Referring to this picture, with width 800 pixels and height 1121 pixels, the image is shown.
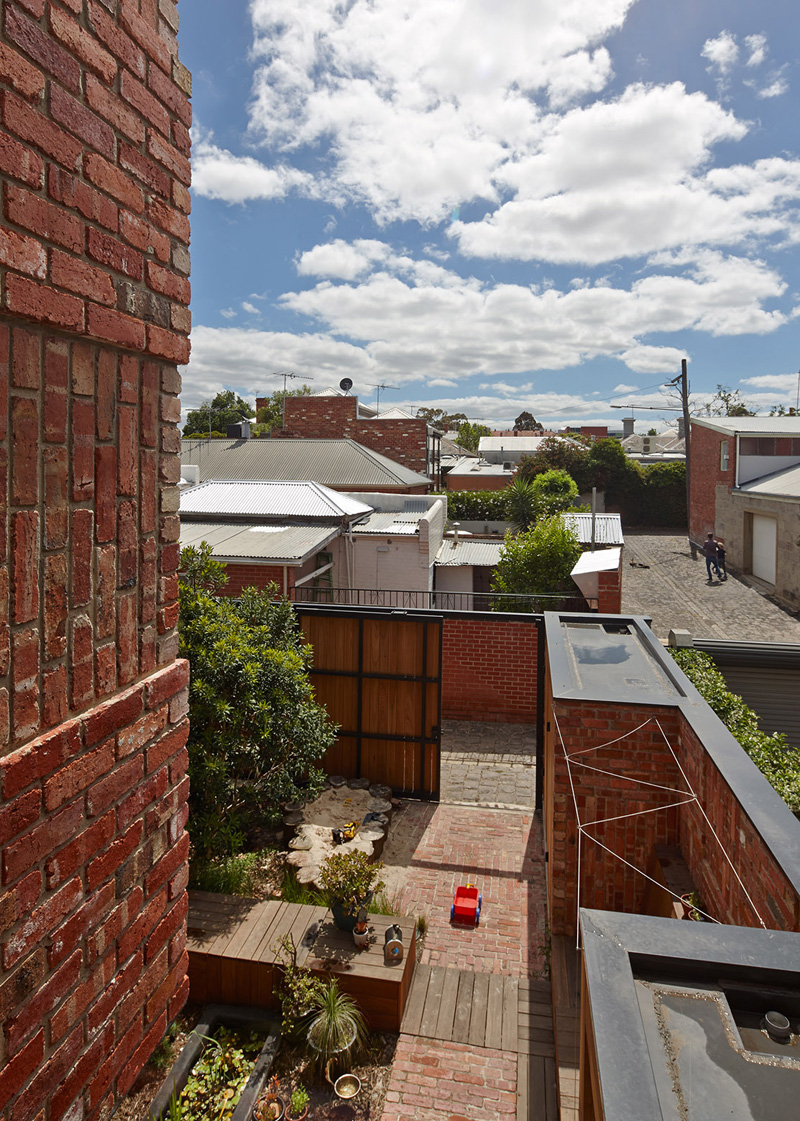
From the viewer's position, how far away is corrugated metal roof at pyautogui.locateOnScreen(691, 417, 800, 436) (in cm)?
2456

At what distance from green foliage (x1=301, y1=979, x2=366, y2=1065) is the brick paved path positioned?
342 millimetres

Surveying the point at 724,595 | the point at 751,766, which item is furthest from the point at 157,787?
the point at 724,595

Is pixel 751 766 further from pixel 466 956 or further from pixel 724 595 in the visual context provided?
pixel 724 595

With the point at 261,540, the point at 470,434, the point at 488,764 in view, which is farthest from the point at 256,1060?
the point at 470,434

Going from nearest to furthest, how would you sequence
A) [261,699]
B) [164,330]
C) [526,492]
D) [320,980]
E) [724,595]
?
[164,330]
[320,980]
[261,699]
[724,595]
[526,492]

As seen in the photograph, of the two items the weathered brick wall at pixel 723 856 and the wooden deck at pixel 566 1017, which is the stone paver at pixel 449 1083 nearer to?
the wooden deck at pixel 566 1017

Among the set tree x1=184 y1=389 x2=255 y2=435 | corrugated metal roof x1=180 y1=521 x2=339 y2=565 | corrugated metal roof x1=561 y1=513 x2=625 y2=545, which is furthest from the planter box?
tree x1=184 y1=389 x2=255 y2=435

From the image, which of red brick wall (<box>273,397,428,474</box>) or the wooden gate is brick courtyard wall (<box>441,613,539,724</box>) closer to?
the wooden gate

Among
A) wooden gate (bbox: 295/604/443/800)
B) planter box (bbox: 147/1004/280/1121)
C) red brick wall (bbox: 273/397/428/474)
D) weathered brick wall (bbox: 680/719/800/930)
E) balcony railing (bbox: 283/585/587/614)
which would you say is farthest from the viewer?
red brick wall (bbox: 273/397/428/474)

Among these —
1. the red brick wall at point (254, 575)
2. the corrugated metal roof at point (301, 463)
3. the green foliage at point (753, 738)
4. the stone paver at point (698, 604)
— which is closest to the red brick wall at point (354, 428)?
the corrugated metal roof at point (301, 463)

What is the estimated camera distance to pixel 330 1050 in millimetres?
4379

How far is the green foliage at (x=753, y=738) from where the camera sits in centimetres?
560

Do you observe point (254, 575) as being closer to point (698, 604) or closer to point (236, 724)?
point (236, 724)

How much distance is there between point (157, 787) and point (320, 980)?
3.50m
